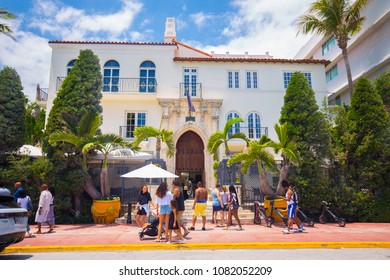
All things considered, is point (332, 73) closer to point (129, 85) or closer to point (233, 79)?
point (233, 79)

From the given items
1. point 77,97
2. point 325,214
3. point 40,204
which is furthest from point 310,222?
point 77,97

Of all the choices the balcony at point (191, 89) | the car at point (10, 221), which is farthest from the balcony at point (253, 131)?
the car at point (10, 221)

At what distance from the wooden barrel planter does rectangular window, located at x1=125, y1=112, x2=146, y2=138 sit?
7417mm

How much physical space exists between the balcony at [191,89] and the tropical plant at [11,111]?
9.45 metres

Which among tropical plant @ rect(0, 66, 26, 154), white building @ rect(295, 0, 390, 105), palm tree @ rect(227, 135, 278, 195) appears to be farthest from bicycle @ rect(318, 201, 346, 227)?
tropical plant @ rect(0, 66, 26, 154)

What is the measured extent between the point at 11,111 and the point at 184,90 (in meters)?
10.2

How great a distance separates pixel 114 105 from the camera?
1764 cm

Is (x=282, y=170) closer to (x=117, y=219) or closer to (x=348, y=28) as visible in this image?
(x=117, y=219)

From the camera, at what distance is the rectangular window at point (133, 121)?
17.5m

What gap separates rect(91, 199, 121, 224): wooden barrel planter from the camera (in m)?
10.5

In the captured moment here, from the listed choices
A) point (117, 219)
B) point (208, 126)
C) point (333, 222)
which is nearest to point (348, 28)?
point (208, 126)

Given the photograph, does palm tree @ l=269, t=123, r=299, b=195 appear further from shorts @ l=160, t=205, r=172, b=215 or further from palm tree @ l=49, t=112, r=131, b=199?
palm tree @ l=49, t=112, r=131, b=199

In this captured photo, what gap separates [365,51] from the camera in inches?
771

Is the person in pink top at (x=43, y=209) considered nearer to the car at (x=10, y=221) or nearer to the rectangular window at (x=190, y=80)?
the car at (x=10, y=221)
